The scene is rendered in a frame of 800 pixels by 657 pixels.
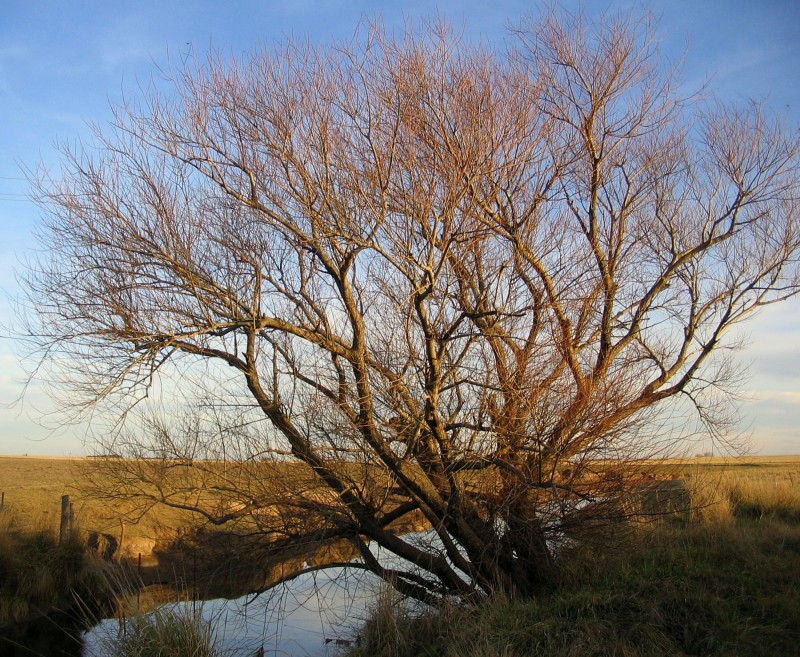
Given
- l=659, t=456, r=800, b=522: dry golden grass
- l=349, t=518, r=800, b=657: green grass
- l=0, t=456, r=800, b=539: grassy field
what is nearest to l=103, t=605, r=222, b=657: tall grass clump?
l=349, t=518, r=800, b=657: green grass

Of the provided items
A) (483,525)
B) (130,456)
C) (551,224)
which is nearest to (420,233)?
(551,224)

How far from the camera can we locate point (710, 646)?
659 centimetres

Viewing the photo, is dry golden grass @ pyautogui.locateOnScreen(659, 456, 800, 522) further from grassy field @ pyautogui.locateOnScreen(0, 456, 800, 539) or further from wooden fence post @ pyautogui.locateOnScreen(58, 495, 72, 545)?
wooden fence post @ pyautogui.locateOnScreen(58, 495, 72, 545)

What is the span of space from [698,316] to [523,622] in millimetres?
6436

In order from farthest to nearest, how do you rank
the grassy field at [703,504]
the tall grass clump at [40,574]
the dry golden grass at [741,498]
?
the dry golden grass at [741,498] → the tall grass clump at [40,574] → the grassy field at [703,504]

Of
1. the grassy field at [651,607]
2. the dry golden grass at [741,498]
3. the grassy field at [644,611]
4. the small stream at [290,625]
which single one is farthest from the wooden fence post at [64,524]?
the dry golden grass at [741,498]

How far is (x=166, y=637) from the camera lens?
693 cm

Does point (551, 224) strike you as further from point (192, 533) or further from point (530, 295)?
point (192, 533)

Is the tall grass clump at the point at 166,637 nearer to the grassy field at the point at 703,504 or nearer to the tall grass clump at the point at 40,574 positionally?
the grassy field at the point at 703,504

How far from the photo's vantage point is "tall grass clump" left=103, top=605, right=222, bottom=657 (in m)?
6.81

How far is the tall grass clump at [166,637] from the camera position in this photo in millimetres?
6812

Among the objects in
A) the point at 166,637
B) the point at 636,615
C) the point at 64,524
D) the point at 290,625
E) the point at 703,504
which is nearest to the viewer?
the point at 166,637

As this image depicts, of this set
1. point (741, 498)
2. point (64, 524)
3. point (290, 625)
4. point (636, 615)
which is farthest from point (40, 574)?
point (741, 498)

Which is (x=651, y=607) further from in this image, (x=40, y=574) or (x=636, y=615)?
(x=40, y=574)
